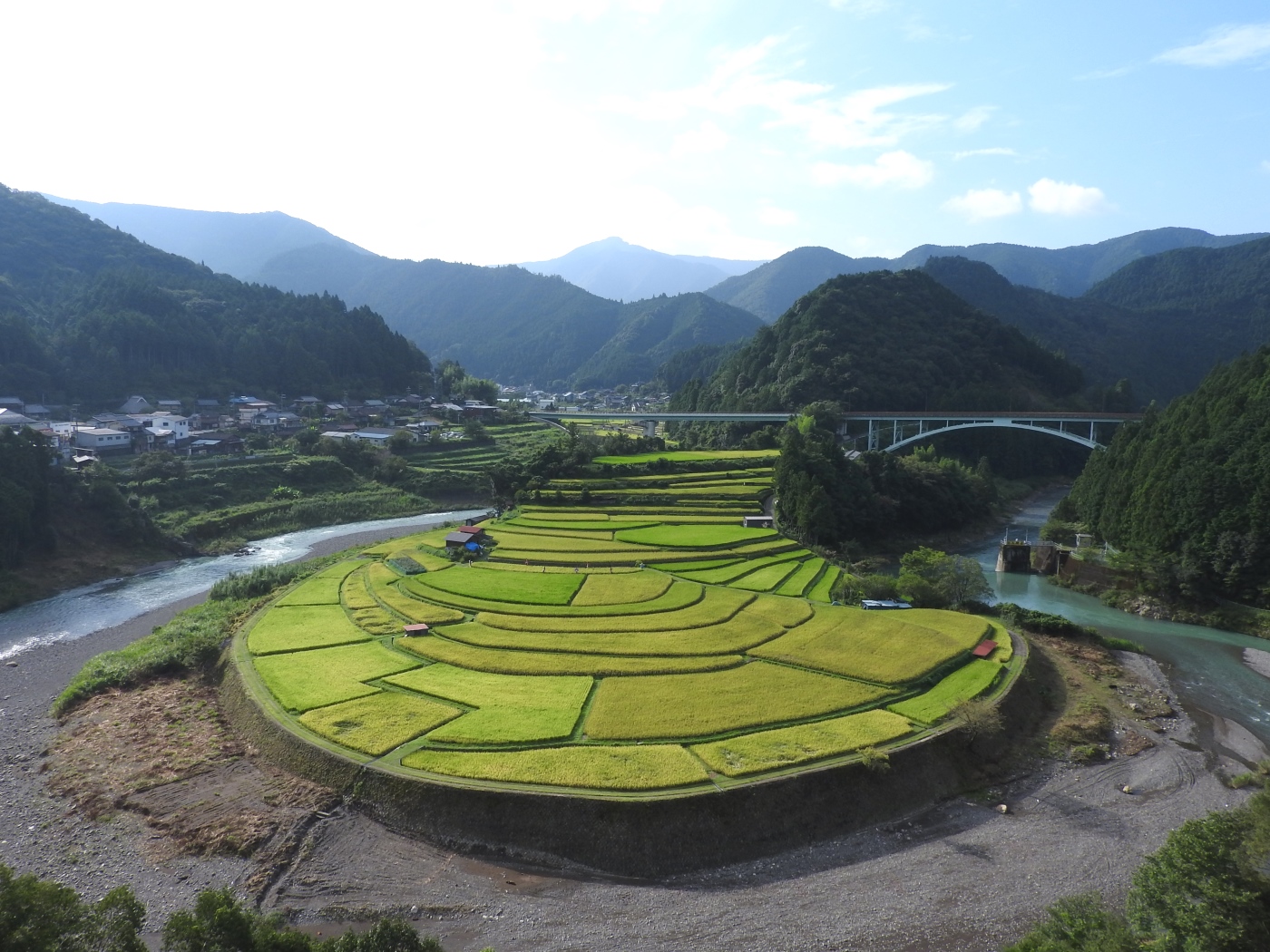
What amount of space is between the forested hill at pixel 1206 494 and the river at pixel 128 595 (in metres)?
50.9

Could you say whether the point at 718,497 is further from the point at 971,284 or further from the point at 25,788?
the point at 971,284

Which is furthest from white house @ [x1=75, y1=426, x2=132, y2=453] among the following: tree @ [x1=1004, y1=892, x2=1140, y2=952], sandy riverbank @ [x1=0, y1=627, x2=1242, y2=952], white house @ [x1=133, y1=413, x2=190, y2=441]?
tree @ [x1=1004, y1=892, x2=1140, y2=952]

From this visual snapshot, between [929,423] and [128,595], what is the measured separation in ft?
229

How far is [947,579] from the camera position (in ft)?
117

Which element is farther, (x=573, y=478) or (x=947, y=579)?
(x=573, y=478)

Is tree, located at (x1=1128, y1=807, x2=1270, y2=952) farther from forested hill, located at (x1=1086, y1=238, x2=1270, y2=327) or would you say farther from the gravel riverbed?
forested hill, located at (x1=1086, y1=238, x2=1270, y2=327)

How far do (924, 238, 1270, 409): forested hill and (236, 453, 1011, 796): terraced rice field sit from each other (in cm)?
9506

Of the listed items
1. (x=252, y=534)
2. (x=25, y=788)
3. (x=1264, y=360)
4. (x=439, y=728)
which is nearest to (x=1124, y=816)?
(x=439, y=728)

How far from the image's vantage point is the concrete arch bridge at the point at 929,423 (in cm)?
6494

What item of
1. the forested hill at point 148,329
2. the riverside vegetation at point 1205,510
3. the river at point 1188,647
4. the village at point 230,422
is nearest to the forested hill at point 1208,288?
the riverside vegetation at point 1205,510

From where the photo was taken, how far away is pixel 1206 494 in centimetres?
3853

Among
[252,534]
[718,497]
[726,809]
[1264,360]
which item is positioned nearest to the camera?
[726,809]

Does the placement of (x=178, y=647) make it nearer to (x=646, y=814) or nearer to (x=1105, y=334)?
(x=646, y=814)

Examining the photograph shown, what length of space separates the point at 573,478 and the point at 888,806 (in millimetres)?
41977
